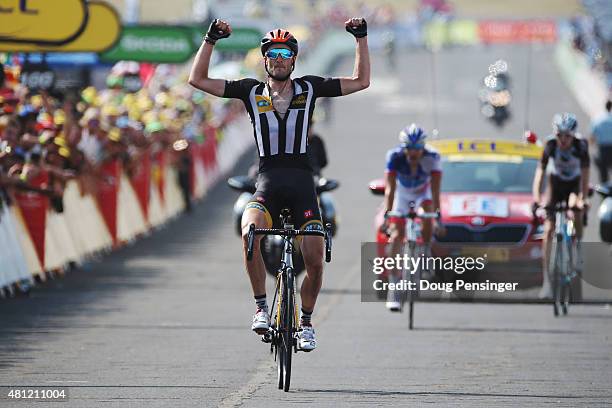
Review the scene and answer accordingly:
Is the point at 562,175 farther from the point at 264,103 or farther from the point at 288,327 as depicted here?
the point at 288,327

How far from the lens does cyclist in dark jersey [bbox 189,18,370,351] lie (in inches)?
424

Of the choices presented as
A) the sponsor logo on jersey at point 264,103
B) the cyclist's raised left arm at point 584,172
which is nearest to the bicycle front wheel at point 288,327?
the sponsor logo on jersey at point 264,103

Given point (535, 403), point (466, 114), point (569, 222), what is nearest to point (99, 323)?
point (569, 222)

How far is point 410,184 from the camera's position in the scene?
16062 mm

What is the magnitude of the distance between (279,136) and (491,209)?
6437 mm

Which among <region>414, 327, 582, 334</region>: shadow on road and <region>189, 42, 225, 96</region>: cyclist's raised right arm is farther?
<region>414, 327, 582, 334</region>: shadow on road

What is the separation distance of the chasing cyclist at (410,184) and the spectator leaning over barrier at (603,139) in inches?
560

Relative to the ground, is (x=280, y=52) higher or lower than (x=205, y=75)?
higher

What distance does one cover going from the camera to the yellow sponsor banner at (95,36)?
1553cm

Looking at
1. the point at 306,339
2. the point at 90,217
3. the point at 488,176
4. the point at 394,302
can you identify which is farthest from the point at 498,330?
the point at 90,217

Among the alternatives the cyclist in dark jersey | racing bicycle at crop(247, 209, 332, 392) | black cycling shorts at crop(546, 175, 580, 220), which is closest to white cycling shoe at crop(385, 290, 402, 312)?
black cycling shorts at crop(546, 175, 580, 220)

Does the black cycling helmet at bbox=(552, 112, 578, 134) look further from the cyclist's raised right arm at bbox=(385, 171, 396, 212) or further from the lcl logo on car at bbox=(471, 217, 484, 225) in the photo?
the cyclist's raised right arm at bbox=(385, 171, 396, 212)

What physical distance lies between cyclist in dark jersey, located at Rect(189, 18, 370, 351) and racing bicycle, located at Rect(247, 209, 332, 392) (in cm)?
8

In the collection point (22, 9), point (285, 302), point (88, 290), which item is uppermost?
point (22, 9)
